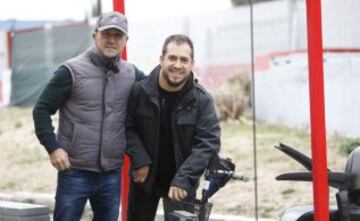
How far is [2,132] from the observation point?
58.4ft

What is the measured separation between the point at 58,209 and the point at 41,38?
1910cm

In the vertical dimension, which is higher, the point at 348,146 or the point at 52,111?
the point at 52,111

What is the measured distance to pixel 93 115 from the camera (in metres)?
4.68

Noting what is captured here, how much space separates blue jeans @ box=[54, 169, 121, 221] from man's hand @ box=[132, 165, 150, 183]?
0.61ft

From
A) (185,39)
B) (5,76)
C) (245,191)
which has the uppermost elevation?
(5,76)

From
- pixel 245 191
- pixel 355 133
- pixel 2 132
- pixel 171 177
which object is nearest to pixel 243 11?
pixel 2 132

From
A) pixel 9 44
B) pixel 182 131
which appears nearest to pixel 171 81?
pixel 182 131

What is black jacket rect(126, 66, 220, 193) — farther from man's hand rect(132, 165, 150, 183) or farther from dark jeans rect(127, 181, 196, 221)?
dark jeans rect(127, 181, 196, 221)

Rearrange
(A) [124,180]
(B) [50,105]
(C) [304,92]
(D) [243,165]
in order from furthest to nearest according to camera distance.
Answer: (C) [304,92]
(D) [243,165]
(A) [124,180]
(B) [50,105]

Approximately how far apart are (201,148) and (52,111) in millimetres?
816

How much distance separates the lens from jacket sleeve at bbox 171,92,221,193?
4.42 meters

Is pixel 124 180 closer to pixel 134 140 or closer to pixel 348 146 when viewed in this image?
pixel 134 140

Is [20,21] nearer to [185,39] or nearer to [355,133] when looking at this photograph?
[355,133]

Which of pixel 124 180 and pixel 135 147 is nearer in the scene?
pixel 135 147
